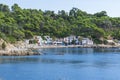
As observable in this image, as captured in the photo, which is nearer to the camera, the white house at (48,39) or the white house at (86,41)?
the white house at (48,39)

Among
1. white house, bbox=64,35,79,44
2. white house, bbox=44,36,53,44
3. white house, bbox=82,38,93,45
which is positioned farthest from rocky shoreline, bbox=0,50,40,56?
white house, bbox=82,38,93,45

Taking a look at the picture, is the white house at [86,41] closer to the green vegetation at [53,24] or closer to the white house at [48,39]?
the green vegetation at [53,24]

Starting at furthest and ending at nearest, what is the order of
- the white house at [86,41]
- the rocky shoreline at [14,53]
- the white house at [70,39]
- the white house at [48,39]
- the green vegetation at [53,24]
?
the white house at [86,41] → the white house at [70,39] → the white house at [48,39] → the green vegetation at [53,24] → the rocky shoreline at [14,53]

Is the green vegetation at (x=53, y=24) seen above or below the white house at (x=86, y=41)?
above

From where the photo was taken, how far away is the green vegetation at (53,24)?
10269 cm

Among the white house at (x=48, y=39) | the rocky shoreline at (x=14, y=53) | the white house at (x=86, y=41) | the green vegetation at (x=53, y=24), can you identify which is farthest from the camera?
the white house at (x=86, y=41)

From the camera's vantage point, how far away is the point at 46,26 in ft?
383

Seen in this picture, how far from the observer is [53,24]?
121 meters

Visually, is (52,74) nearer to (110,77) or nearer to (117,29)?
(110,77)

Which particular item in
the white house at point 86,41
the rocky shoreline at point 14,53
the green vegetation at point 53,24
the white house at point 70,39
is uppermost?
the green vegetation at point 53,24

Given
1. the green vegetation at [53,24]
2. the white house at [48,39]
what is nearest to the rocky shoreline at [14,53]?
the green vegetation at [53,24]

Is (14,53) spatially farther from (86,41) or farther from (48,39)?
(86,41)

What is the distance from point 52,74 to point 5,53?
25583mm

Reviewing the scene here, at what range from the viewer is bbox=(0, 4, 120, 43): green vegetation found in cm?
10269
